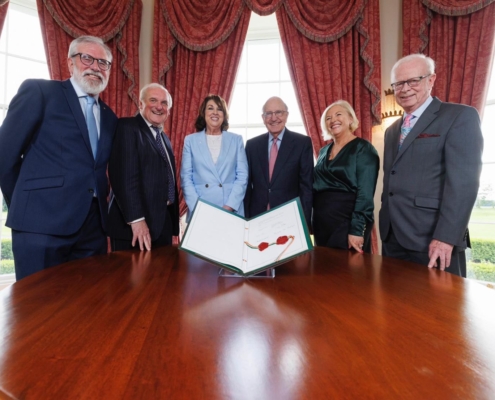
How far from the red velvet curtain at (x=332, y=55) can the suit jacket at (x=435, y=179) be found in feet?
6.71

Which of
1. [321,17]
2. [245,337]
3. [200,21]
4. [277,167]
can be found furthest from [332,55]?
[245,337]

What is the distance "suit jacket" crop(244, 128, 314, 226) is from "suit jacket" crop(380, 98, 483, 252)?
68 centimetres

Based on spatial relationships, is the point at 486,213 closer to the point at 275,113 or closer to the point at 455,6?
the point at 455,6

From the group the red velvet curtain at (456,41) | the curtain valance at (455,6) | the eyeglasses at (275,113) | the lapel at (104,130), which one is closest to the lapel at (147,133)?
the lapel at (104,130)

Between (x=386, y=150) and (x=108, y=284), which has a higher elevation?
(x=386, y=150)

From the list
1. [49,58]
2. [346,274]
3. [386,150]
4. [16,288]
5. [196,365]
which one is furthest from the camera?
[49,58]

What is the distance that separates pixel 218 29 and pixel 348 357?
402 cm

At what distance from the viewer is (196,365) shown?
1.63 feet

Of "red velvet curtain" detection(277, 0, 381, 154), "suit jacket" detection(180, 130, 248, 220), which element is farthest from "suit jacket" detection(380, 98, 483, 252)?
"red velvet curtain" detection(277, 0, 381, 154)

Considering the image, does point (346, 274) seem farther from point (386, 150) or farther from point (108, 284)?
point (386, 150)

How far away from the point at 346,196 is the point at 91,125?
1.47 m

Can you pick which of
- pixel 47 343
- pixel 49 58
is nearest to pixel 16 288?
pixel 47 343

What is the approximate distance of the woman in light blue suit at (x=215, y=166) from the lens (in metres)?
2.50

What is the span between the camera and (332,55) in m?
3.82
